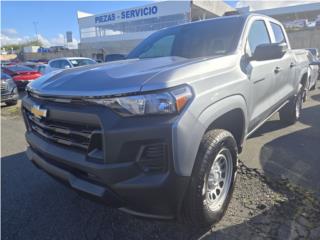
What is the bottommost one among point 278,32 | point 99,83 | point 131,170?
point 131,170

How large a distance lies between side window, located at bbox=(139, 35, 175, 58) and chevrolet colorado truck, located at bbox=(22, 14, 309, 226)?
960 millimetres

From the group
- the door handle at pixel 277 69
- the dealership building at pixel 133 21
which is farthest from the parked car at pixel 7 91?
the dealership building at pixel 133 21

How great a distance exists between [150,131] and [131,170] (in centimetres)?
30

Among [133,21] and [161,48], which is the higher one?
[133,21]

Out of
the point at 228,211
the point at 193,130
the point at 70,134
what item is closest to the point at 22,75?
the point at 70,134

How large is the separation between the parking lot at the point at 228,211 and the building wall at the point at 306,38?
2341cm

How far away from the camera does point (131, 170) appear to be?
1882 millimetres

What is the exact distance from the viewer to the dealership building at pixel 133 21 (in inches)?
1252

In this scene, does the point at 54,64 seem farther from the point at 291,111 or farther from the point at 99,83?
the point at 99,83

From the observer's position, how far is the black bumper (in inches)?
72.8

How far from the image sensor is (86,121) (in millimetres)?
2002

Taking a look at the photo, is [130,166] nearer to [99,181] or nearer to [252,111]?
[99,181]

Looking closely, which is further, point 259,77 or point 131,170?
point 259,77

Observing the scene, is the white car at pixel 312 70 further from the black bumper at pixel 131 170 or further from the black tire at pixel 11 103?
the black tire at pixel 11 103
